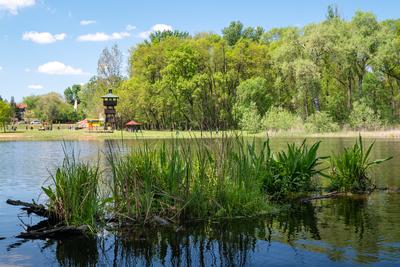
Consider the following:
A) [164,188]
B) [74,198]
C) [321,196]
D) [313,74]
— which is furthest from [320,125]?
[74,198]

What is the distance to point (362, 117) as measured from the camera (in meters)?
58.3

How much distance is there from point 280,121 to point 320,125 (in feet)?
15.9

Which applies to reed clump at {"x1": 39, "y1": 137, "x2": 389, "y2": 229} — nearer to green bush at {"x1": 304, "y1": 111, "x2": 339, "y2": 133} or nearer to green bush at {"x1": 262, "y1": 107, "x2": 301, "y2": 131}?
green bush at {"x1": 304, "y1": 111, "x2": 339, "y2": 133}

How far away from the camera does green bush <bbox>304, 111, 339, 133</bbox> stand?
187ft

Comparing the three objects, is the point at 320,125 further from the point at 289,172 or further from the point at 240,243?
the point at 240,243

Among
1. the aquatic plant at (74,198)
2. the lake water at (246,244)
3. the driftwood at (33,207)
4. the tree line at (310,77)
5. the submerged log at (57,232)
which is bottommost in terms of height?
the lake water at (246,244)

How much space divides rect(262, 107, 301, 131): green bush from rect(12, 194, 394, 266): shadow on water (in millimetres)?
49435

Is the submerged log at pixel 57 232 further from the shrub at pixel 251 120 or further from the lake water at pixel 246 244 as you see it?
the shrub at pixel 251 120

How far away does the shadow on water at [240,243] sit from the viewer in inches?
275

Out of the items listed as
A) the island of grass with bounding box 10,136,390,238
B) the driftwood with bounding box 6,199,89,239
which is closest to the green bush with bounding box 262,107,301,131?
the island of grass with bounding box 10,136,390,238

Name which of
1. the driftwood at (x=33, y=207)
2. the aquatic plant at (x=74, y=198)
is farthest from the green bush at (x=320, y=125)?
the aquatic plant at (x=74, y=198)

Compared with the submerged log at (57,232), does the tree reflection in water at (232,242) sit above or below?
below

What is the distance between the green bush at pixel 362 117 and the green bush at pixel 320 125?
246cm

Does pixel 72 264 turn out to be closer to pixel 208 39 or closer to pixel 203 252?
pixel 203 252
